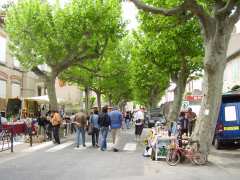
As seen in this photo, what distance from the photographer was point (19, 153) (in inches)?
A: 773

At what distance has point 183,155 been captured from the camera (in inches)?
627

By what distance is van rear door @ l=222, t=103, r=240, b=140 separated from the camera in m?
21.1

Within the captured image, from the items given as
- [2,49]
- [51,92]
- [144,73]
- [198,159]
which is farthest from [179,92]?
[198,159]

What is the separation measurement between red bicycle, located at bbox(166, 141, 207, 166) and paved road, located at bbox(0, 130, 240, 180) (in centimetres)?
23

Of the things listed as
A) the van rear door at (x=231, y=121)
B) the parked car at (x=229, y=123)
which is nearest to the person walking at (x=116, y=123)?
the parked car at (x=229, y=123)

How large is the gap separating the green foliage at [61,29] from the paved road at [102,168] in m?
12.9

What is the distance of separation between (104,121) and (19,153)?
346 cm

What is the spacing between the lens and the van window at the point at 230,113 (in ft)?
69.6

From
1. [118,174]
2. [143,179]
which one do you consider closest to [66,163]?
[118,174]

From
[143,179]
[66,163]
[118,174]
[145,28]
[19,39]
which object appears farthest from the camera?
[19,39]

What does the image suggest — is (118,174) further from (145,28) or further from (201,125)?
(145,28)

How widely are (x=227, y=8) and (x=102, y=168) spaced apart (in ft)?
19.2

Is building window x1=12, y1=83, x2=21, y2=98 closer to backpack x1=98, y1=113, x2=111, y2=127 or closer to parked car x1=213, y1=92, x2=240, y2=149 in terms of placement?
backpack x1=98, y1=113, x2=111, y2=127

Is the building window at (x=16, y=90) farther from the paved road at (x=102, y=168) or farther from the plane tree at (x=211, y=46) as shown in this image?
the plane tree at (x=211, y=46)
